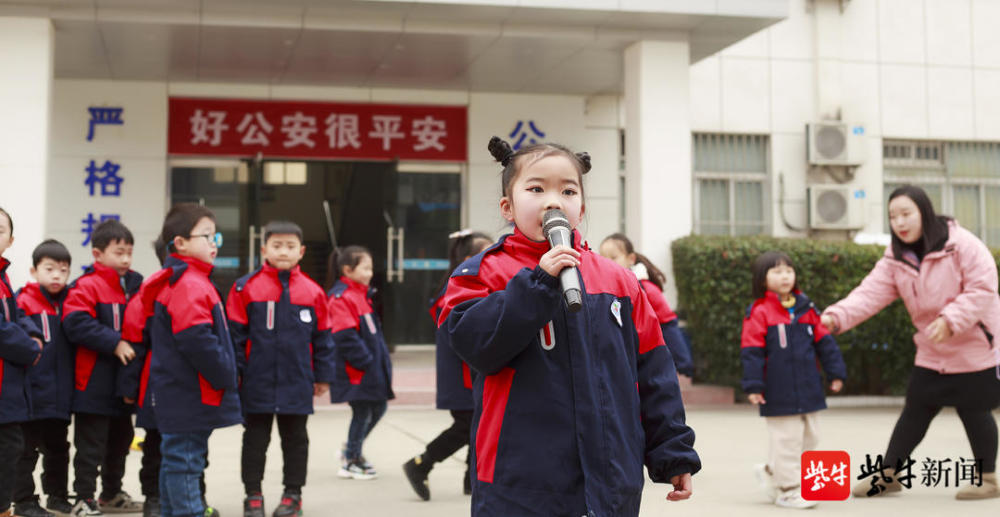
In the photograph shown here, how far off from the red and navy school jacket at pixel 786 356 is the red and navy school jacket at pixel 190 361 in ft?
9.36

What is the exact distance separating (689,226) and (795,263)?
116 cm

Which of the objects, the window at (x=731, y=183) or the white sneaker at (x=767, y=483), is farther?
the window at (x=731, y=183)

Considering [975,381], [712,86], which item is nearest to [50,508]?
[975,381]

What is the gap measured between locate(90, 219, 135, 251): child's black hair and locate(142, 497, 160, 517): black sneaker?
1403 millimetres

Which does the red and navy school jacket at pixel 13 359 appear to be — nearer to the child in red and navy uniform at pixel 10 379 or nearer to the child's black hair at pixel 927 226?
the child in red and navy uniform at pixel 10 379

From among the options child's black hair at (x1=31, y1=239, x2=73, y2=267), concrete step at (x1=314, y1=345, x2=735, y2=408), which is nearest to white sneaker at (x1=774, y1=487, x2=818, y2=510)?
child's black hair at (x1=31, y1=239, x2=73, y2=267)

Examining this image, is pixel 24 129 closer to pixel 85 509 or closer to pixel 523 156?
pixel 85 509

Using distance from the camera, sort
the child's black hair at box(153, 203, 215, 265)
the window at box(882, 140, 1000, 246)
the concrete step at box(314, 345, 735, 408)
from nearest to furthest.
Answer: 1. the child's black hair at box(153, 203, 215, 265)
2. the concrete step at box(314, 345, 735, 408)
3. the window at box(882, 140, 1000, 246)

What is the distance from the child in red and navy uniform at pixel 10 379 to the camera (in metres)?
4.48

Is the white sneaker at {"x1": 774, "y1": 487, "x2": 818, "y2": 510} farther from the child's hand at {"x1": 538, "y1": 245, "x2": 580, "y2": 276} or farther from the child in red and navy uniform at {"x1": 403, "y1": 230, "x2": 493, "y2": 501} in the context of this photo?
the child's hand at {"x1": 538, "y1": 245, "x2": 580, "y2": 276}

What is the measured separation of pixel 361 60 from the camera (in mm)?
11219

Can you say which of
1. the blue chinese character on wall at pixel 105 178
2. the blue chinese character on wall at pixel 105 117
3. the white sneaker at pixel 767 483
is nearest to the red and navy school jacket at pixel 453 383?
the white sneaker at pixel 767 483

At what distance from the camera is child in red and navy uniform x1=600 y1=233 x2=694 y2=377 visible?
5999mm

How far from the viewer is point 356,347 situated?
6270mm
